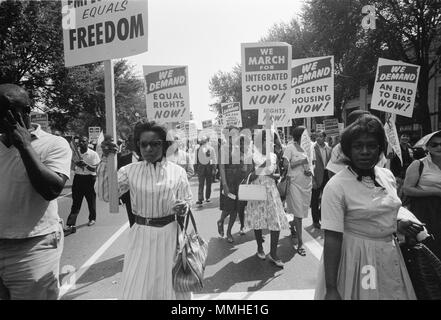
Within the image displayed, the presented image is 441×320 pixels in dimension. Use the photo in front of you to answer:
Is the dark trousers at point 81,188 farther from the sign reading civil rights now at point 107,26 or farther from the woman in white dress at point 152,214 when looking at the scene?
the woman in white dress at point 152,214

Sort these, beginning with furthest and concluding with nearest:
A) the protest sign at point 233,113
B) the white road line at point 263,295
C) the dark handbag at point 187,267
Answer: the protest sign at point 233,113
the white road line at point 263,295
the dark handbag at point 187,267

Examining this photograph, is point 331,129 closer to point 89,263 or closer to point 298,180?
point 298,180

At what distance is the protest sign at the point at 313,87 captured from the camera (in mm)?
7418

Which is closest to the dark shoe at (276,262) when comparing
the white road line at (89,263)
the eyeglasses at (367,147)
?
the white road line at (89,263)

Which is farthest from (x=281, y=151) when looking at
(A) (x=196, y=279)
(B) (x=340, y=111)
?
(B) (x=340, y=111)

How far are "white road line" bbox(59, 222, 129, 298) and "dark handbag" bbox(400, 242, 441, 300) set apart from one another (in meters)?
3.67

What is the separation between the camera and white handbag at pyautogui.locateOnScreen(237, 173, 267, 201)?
5316 mm

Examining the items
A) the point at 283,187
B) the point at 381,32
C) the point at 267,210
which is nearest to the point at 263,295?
the point at 267,210

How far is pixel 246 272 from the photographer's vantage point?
16.5 ft

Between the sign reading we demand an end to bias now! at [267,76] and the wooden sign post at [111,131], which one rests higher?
the sign reading we demand an end to bias now! at [267,76]

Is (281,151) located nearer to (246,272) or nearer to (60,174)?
(246,272)

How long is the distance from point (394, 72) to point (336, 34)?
13.4m

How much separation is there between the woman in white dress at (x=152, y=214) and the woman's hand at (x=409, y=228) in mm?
1584

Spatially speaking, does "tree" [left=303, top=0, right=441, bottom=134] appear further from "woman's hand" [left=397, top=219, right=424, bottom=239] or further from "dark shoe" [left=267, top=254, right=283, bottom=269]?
"woman's hand" [left=397, top=219, right=424, bottom=239]
